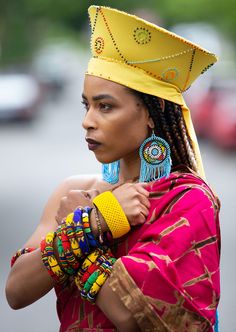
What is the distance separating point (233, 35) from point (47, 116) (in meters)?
12.6

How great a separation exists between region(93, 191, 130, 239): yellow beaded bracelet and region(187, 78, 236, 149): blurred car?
17.1 m

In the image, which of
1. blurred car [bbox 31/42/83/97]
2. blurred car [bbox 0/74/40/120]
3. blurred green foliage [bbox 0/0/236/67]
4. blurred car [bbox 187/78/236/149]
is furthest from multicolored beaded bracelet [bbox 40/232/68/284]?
blurred car [bbox 31/42/83/97]

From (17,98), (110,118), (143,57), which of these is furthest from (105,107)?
(17,98)

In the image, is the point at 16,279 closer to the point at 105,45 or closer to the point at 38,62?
the point at 105,45

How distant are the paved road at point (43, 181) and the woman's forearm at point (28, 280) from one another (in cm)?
391

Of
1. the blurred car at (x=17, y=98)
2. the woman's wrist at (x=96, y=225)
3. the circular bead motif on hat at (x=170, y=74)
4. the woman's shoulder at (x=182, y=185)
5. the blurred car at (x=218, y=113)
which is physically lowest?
the woman's wrist at (x=96, y=225)

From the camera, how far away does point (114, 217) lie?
10.3ft

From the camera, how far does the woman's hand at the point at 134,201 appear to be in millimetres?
3154

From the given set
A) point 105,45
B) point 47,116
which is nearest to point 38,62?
point 47,116

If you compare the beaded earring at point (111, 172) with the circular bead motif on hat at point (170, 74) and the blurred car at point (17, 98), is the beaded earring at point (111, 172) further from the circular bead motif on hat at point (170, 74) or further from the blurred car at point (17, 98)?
the blurred car at point (17, 98)

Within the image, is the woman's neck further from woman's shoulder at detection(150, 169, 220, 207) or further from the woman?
woman's shoulder at detection(150, 169, 220, 207)

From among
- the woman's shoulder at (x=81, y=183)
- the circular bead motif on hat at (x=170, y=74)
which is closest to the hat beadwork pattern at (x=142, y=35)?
the circular bead motif on hat at (x=170, y=74)

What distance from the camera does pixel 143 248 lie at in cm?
306

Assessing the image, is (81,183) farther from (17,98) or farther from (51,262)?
(17,98)
